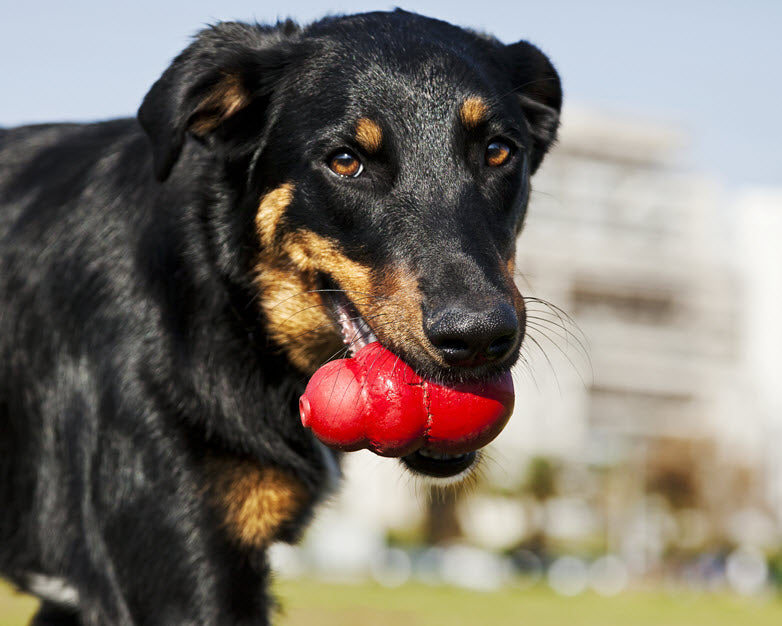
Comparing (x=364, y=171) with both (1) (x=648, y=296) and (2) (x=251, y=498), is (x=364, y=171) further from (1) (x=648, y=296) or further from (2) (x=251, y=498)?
(1) (x=648, y=296)

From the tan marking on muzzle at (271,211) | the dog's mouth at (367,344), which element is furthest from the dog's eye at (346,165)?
the dog's mouth at (367,344)

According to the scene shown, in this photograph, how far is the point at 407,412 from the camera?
3850 mm

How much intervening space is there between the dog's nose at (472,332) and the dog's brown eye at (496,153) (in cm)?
87

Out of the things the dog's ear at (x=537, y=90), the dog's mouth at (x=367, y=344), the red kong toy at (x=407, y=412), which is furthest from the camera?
the dog's ear at (x=537, y=90)

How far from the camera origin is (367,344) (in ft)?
13.9

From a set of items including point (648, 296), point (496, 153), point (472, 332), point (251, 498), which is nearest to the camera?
point (472, 332)

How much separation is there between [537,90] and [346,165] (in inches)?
50.3

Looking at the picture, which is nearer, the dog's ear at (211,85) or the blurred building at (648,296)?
the dog's ear at (211,85)

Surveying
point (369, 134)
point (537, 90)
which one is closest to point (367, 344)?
point (369, 134)

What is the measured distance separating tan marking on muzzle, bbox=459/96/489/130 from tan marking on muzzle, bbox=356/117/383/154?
32cm

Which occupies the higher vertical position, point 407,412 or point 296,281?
point 296,281

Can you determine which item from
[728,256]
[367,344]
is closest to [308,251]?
[367,344]

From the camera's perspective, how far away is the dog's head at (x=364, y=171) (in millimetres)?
3887

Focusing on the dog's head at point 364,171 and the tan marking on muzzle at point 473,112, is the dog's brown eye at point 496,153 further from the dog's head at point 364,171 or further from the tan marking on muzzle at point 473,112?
the tan marking on muzzle at point 473,112
